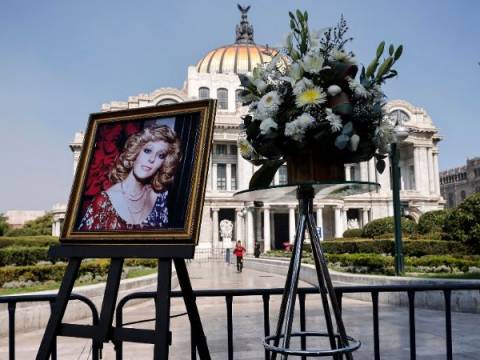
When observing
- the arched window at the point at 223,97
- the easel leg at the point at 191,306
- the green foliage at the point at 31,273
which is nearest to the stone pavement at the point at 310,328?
the easel leg at the point at 191,306

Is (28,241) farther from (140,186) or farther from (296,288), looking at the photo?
(296,288)

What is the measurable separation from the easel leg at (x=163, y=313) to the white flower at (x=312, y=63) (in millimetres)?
1521

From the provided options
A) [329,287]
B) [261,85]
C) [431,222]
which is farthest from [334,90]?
[431,222]

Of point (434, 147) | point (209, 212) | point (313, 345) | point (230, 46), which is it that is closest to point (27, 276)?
point (313, 345)

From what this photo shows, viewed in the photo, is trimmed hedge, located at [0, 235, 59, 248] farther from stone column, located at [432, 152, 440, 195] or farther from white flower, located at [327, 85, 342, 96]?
stone column, located at [432, 152, 440, 195]

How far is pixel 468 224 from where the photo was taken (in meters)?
15.6

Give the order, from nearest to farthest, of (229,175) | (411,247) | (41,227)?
(411,247) < (229,175) < (41,227)

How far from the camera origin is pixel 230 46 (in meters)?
71.6

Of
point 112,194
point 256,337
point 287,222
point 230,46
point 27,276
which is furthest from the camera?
point 230,46

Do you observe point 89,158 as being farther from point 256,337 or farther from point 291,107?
point 256,337

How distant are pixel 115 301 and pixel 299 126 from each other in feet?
5.52

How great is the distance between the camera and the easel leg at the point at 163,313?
288cm

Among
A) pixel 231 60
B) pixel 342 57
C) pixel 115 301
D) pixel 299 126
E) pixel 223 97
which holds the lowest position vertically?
pixel 115 301

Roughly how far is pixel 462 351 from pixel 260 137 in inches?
198
